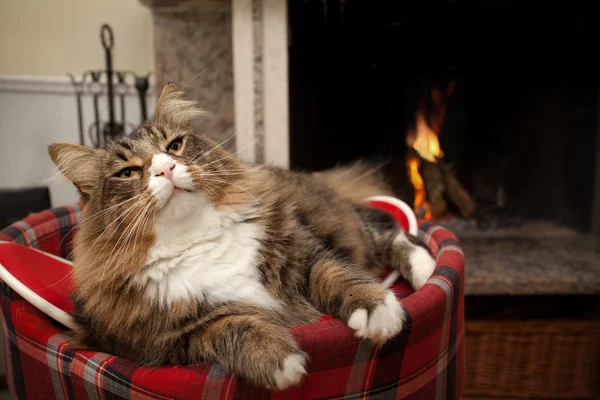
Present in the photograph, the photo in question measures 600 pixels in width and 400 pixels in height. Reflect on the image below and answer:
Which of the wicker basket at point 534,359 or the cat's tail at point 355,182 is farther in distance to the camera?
the wicker basket at point 534,359

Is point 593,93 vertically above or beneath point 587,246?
above

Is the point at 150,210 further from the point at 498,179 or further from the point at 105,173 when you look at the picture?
the point at 498,179

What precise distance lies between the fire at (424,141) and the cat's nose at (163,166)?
62.0 inches

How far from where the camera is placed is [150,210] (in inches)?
31.9

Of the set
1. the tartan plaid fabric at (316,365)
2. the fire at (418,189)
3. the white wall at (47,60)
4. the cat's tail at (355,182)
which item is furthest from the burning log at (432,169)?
the tartan plaid fabric at (316,365)

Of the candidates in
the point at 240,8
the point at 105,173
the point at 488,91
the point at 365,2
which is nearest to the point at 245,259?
the point at 105,173

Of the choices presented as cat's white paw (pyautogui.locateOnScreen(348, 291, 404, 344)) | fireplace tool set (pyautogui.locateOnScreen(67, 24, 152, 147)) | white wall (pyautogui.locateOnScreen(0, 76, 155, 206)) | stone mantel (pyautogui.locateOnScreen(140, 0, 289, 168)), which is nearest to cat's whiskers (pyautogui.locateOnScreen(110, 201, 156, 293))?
cat's white paw (pyautogui.locateOnScreen(348, 291, 404, 344))

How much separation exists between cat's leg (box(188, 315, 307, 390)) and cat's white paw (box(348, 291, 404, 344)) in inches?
3.5

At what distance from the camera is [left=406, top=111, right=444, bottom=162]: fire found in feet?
7.30

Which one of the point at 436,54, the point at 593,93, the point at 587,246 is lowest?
the point at 587,246

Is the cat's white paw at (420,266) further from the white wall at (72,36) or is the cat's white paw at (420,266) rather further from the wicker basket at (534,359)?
the white wall at (72,36)

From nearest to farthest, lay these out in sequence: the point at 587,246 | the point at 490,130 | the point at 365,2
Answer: the point at 365,2, the point at 587,246, the point at 490,130

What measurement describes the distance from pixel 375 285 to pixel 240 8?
1.30m

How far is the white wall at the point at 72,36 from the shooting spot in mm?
2150
